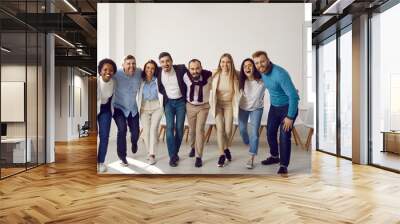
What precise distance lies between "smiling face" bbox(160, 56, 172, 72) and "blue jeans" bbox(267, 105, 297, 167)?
171 cm

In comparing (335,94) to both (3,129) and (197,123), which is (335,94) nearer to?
(197,123)

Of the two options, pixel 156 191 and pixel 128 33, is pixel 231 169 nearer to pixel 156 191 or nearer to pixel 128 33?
pixel 156 191

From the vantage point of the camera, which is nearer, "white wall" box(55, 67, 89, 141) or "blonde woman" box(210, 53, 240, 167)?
"blonde woman" box(210, 53, 240, 167)

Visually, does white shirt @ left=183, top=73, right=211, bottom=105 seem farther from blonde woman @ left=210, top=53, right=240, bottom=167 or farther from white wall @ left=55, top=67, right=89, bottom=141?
white wall @ left=55, top=67, right=89, bottom=141

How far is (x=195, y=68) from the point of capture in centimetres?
598

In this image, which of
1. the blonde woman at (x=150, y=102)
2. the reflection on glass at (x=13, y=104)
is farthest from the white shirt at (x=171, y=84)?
the reflection on glass at (x=13, y=104)

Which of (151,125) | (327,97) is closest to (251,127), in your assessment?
(151,125)

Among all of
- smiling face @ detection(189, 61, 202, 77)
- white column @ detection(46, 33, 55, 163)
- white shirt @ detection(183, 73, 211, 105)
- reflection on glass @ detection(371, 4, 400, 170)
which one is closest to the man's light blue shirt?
white shirt @ detection(183, 73, 211, 105)

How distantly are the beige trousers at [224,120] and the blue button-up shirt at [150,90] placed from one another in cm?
100

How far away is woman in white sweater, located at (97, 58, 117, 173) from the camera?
19.6ft

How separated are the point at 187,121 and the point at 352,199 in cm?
267

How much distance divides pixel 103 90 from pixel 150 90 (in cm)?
74

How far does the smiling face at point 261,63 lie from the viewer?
5.96m

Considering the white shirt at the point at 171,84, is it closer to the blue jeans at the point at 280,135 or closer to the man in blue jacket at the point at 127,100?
the man in blue jacket at the point at 127,100
